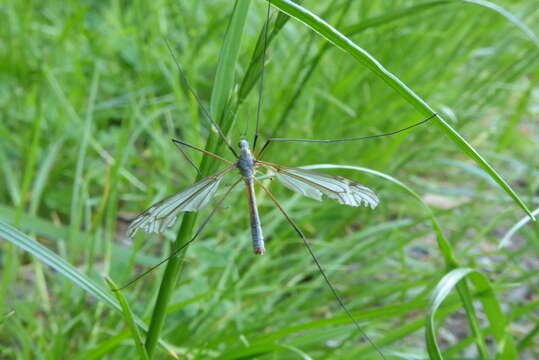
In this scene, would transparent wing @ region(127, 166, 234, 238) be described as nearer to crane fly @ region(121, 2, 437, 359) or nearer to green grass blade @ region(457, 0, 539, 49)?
crane fly @ region(121, 2, 437, 359)

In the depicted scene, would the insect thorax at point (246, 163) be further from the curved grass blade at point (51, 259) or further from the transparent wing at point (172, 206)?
the curved grass blade at point (51, 259)

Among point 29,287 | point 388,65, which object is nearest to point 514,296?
point 388,65

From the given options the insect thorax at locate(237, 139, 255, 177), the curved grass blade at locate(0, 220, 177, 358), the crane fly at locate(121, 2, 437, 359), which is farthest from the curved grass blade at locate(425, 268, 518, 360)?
the curved grass blade at locate(0, 220, 177, 358)

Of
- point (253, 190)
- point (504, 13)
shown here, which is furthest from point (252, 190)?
point (504, 13)

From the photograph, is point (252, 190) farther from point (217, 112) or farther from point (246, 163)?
point (217, 112)

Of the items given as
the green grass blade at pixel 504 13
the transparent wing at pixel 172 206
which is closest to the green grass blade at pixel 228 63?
the transparent wing at pixel 172 206
